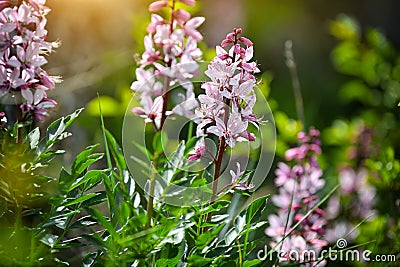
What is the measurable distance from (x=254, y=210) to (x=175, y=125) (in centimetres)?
112

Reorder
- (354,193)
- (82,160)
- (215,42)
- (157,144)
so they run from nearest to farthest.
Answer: (157,144), (82,160), (354,193), (215,42)

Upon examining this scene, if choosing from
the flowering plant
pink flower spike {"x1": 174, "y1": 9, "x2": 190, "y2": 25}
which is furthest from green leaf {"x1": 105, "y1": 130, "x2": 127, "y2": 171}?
pink flower spike {"x1": 174, "y1": 9, "x2": 190, "y2": 25}

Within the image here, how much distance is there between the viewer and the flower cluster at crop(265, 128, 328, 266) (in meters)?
1.53

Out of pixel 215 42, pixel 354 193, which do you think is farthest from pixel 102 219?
pixel 215 42

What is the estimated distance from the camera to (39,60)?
1090 millimetres

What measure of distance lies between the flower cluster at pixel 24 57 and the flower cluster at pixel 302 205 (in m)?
0.66

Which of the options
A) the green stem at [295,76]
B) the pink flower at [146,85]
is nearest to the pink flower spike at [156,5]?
the pink flower at [146,85]

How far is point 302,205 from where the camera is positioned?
1630mm

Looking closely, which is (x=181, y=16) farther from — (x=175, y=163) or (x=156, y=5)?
(x=175, y=163)

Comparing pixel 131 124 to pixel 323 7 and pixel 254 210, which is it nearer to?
pixel 254 210

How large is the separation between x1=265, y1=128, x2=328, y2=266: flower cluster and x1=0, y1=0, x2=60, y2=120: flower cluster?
2.16 ft

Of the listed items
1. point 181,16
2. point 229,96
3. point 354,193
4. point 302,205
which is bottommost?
point 354,193

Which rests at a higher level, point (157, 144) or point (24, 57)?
Answer: point (24, 57)

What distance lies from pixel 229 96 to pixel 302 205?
0.64 metres
